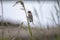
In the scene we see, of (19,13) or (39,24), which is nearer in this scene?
(39,24)

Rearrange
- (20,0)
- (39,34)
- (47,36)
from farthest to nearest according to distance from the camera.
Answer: (47,36), (39,34), (20,0)

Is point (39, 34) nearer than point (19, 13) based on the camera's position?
Yes

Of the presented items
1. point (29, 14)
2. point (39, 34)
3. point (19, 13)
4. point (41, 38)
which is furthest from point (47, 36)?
point (29, 14)

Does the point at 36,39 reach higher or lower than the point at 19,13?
lower

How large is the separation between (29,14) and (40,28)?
399 millimetres

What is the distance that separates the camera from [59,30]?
1.10 meters

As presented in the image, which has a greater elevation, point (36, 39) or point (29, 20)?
point (29, 20)

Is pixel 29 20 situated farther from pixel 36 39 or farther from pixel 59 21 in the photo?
pixel 59 21

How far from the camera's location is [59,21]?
112 centimetres

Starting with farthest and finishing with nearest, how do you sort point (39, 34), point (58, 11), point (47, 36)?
1. point (47, 36)
2. point (58, 11)
3. point (39, 34)

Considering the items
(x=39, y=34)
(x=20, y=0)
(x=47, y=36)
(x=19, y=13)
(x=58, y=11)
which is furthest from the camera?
(x=19, y=13)

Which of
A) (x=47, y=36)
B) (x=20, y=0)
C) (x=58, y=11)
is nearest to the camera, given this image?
(x=20, y=0)

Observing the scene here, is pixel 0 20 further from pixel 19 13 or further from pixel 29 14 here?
pixel 19 13

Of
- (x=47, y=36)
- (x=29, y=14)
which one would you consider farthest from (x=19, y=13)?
(x=29, y=14)
